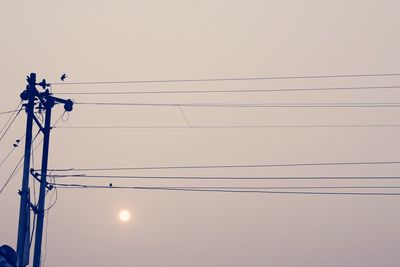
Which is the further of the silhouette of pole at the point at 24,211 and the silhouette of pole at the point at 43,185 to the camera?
the silhouette of pole at the point at 43,185

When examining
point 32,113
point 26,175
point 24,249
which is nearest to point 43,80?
point 32,113

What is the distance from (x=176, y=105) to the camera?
2970cm

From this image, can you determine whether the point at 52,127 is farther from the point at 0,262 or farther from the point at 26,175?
the point at 0,262

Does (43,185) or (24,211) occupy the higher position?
(43,185)

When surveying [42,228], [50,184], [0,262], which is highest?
[50,184]

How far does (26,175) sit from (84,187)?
471 centimetres

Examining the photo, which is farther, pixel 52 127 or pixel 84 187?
pixel 84 187

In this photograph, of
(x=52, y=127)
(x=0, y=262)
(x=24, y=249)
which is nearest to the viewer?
(x=0, y=262)

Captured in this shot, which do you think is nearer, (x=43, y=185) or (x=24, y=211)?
(x=24, y=211)

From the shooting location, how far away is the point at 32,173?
27.7 metres

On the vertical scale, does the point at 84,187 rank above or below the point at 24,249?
above

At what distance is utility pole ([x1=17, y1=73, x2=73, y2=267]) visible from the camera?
25.9 m

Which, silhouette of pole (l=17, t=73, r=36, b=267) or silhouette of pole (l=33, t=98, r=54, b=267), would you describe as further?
silhouette of pole (l=33, t=98, r=54, b=267)

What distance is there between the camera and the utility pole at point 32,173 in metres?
25.9
